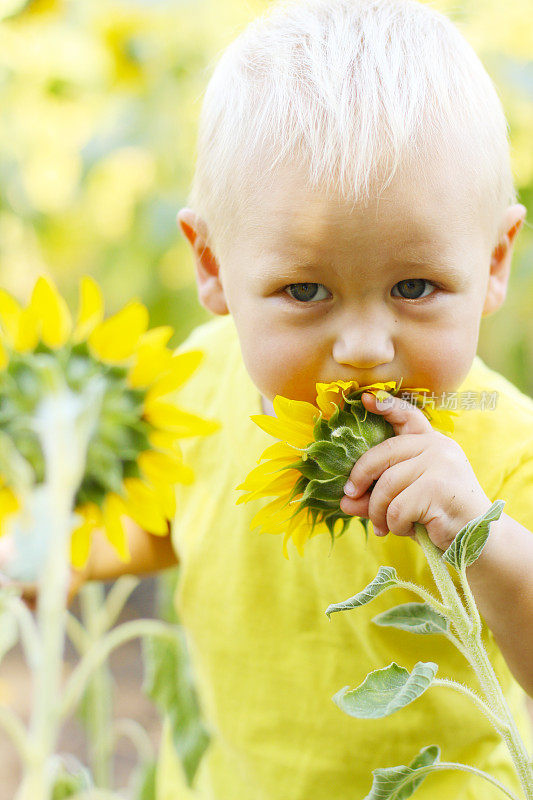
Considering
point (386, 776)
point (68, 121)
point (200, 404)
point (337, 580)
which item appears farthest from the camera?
point (68, 121)

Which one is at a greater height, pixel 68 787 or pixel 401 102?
pixel 401 102

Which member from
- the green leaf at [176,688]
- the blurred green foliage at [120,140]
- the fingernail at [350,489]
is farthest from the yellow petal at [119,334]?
the blurred green foliage at [120,140]

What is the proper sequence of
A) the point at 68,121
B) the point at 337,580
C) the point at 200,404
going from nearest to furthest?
the point at 337,580 → the point at 200,404 → the point at 68,121

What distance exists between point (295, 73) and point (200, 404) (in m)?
0.28

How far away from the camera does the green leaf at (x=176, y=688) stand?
787 mm

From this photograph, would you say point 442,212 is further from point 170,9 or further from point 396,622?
point 170,9

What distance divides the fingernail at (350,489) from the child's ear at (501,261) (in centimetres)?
16

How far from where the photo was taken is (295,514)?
46cm

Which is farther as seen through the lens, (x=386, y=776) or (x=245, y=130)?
(x=245, y=130)

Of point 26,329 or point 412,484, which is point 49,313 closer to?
point 26,329

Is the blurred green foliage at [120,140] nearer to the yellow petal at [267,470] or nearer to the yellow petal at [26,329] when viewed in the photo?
the yellow petal at [26,329]

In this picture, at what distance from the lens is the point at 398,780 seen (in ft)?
1.33

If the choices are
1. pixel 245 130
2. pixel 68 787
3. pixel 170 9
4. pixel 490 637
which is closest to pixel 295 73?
pixel 245 130

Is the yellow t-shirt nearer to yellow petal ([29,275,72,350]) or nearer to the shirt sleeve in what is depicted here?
the shirt sleeve
